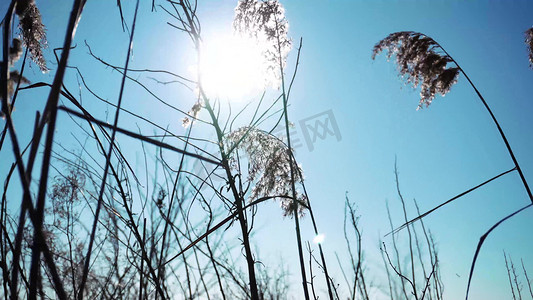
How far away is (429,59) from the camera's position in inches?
66.1

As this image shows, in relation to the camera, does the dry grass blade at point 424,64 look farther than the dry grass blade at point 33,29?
Yes

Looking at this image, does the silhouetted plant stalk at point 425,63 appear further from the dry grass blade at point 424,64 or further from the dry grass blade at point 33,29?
the dry grass blade at point 33,29

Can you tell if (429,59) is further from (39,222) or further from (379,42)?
(39,222)

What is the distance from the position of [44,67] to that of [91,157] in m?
0.29

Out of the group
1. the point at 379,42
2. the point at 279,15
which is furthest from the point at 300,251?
the point at 379,42

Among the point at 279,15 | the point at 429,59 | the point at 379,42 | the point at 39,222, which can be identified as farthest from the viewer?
the point at 379,42

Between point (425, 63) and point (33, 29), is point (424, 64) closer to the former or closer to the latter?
point (425, 63)

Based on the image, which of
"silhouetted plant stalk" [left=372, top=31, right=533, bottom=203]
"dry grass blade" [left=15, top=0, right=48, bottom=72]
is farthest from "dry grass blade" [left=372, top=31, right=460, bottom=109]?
"dry grass blade" [left=15, top=0, right=48, bottom=72]

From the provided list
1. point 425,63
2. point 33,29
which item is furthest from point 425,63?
point 33,29

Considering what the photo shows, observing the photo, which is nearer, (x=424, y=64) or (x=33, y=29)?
(x=33, y=29)

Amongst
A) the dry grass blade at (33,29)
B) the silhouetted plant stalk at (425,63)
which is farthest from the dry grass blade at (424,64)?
the dry grass blade at (33,29)

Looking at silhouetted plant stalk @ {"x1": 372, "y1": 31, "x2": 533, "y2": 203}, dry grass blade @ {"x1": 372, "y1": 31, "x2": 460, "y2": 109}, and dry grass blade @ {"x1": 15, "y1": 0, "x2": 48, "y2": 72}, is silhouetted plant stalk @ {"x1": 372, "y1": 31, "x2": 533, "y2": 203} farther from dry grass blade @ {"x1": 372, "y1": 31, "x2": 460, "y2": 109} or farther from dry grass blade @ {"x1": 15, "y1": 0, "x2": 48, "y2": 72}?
dry grass blade @ {"x1": 15, "y1": 0, "x2": 48, "y2": 72}

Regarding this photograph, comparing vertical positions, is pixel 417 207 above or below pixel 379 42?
below

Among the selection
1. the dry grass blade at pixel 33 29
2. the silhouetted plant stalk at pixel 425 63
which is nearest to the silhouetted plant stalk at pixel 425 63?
the silhouetted plant stalk at pixel 425 63
